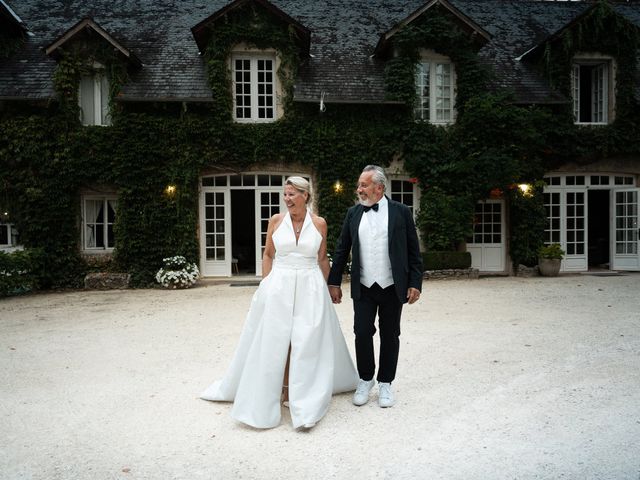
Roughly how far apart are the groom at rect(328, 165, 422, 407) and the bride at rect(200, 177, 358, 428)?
0.26 metres

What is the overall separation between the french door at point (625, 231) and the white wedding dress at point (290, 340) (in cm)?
1323

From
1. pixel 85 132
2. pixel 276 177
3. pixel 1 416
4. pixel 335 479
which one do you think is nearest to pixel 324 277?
pixel 335 479

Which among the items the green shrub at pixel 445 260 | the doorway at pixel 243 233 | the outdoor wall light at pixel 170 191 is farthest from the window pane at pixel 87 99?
the green shrub at pixel 445 260

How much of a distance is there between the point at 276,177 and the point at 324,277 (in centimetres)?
969

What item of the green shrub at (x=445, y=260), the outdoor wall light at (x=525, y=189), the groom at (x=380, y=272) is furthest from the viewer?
the outdoor wall light at (x=525, y=189)

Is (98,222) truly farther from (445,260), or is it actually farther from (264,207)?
(445,260)

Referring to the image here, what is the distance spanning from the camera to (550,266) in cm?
1355

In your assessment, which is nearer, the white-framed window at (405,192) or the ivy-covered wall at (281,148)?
the ivy-covered wall at (281,148)

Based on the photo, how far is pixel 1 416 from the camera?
4.20 m

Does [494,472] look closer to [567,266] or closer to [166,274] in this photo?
[166,274]

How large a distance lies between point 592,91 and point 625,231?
4089 mm

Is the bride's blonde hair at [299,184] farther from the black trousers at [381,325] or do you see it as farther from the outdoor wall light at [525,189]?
the outdoor wall light at [525,189]

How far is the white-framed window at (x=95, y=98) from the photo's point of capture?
13336 millimetres

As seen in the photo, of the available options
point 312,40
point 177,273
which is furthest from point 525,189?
point 177,273
